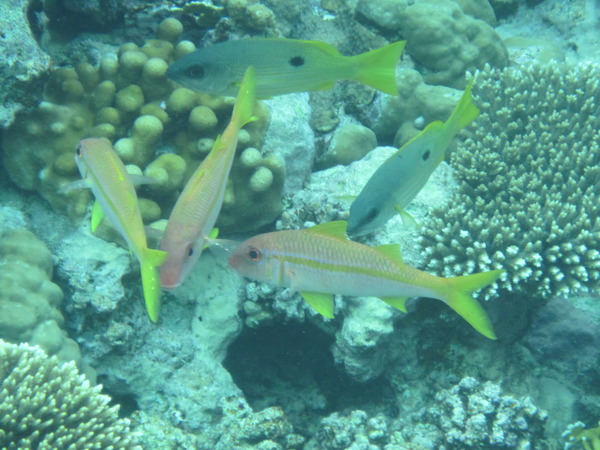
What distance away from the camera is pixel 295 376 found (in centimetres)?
523

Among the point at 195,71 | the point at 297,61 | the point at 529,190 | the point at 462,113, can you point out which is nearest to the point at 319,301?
the point at 462,113

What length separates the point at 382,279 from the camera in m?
2.61

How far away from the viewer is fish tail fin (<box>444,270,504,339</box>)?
8.38ft

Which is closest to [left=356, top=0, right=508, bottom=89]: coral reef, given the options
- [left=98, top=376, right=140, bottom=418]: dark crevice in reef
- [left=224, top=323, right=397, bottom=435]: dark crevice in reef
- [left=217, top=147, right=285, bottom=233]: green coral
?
[left=217, top=147, right=285, bottom=233]: green coral

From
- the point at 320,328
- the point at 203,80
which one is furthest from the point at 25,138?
the point at 320,328

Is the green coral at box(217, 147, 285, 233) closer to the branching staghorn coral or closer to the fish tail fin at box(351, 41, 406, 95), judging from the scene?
the fish tail fin at box(351, 41, 406, 95)

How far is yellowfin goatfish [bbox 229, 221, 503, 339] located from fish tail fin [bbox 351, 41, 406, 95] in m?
1.39

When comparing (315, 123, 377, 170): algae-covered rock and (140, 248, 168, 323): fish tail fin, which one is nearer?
(140, 248, 168, 323): fish tail fin

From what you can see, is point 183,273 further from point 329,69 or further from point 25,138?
point 25,138

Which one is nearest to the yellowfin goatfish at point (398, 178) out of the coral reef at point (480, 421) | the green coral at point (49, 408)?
the coral reef at point (480, 421)

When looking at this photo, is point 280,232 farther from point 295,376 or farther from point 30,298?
point 295,376

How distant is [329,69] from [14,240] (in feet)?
9.27

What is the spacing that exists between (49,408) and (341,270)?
2.04 meters

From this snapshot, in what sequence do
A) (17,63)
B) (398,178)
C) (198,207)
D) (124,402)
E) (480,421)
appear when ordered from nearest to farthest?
(198,207) < (398,178) < (17,63) < (480,421) < (124,402)
